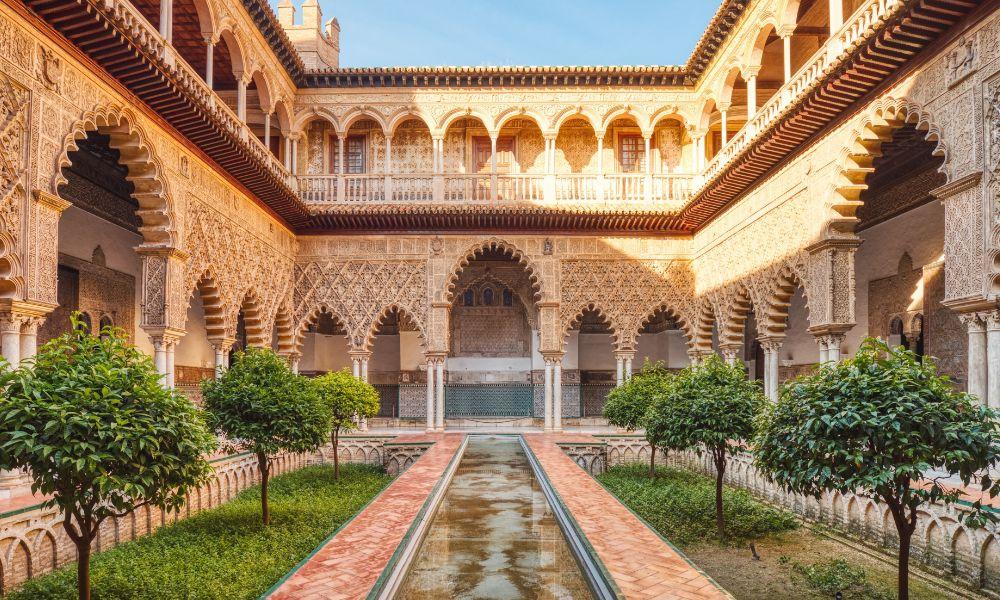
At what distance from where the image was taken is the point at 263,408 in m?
7.81

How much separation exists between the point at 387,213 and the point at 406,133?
2694 millimetres

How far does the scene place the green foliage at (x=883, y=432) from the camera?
14.2 ft

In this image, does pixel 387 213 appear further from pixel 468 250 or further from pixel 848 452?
pixel 848 452

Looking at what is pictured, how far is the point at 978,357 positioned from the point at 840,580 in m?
2.98

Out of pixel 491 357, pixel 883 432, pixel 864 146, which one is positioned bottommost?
pixel 491 357

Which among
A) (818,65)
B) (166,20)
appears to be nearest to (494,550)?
(818,65)

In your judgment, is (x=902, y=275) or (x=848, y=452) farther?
(x=902, y=275)

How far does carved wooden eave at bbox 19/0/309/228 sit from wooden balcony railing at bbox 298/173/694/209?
2770 mm

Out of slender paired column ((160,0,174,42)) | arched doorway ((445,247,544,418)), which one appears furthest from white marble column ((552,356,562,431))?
slender paired column ((160,0,174,42))

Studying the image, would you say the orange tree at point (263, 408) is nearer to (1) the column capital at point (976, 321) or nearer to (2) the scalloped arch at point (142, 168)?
(2) the scalloped arch at point (142, 168)

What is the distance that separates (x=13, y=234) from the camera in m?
6.98

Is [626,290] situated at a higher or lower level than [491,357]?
higher

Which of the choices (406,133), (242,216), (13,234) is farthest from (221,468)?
(406,133)

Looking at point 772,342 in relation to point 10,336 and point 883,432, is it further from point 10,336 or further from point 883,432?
Answer: point 10,336
